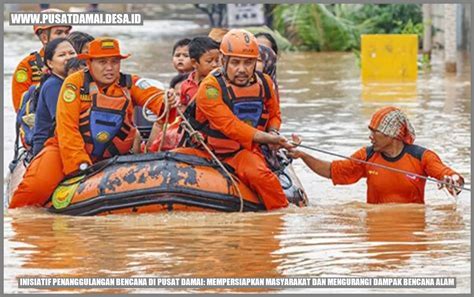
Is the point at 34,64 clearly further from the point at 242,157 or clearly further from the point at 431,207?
the point at 431,207

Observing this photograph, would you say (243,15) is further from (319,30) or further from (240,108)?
(240,108)

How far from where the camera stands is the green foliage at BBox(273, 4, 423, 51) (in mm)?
33188

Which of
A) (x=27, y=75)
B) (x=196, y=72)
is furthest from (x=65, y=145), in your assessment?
(x=27, y=75)

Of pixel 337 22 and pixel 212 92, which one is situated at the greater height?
pixel 212 92

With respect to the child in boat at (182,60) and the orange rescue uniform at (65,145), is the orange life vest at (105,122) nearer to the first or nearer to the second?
the orange rescue uniform at (65,145)

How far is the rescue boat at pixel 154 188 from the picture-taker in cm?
1254

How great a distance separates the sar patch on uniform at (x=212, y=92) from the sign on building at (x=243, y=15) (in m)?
23.1

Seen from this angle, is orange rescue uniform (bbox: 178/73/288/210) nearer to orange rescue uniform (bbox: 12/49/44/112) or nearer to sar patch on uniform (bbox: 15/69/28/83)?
orange rescue uniform (bbox: 12/49/44/112)

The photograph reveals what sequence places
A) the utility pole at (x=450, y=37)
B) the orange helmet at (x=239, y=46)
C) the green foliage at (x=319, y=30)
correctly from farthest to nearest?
1. the green foliage at (x=319, y=30)
2. the utility pole at (x=450, y=37)
3. the orange helmet at (x=239, y=46)

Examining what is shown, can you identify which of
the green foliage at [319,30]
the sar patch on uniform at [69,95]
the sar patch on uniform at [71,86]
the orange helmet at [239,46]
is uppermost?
the orange helmet at [239,46]

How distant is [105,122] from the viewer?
12891 millimetres

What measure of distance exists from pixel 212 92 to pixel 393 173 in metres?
A: 1.58

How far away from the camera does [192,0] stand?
1321cm

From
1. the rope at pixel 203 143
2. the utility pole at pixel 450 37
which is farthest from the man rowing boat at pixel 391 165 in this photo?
the utility pole at pixel 450 37
